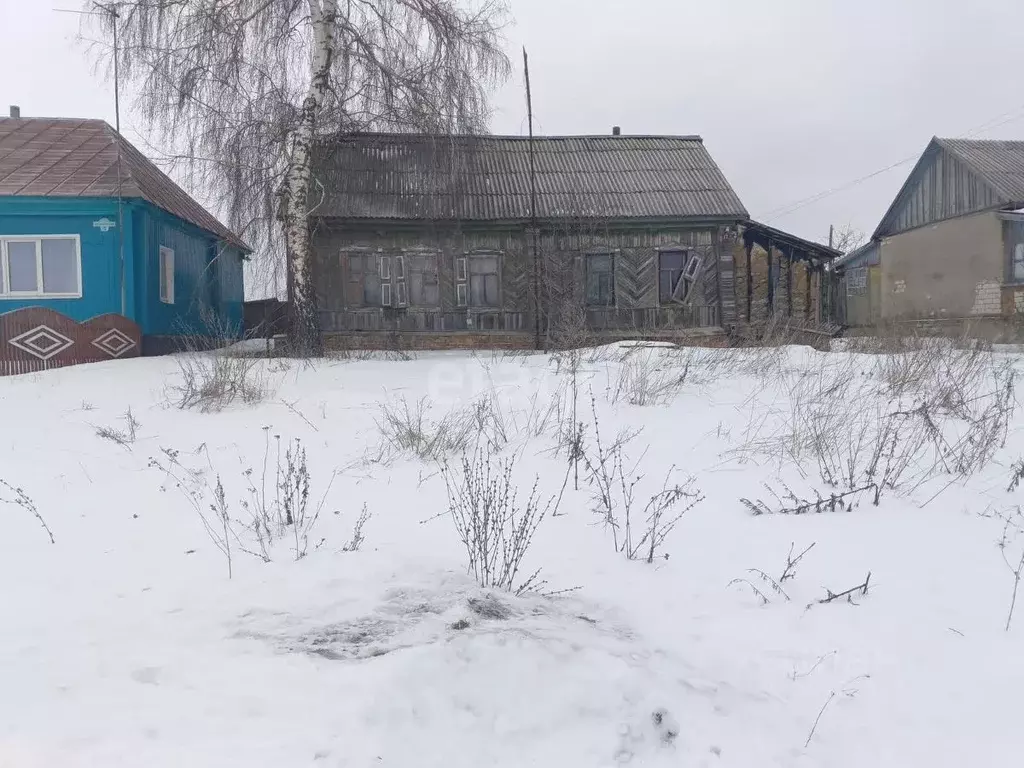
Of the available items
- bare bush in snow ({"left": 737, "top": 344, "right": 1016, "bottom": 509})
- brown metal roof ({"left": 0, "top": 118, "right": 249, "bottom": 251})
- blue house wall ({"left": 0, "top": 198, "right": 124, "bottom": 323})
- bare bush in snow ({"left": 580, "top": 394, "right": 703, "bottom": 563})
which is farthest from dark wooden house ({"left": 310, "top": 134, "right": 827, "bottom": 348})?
bare bush in snow ({"left": 580, "top": 394, "right": 703, "bottom": 563})

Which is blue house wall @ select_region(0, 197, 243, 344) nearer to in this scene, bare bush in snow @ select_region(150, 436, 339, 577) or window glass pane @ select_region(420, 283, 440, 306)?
window glass pane @ select_region(420, 283, 440, 306)

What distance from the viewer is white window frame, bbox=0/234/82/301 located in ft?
35.1

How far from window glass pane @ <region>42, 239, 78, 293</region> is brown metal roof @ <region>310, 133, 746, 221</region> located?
165 inches

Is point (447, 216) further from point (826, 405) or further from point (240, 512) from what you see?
point (240, 512)

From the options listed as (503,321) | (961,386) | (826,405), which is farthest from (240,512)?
(503,321)

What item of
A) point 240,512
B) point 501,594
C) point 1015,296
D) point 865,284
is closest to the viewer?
point 501,594

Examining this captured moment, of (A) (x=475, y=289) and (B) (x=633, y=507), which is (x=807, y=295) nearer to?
(A) (x=475, y=289)

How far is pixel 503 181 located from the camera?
48.4ft

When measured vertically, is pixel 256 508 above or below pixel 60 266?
below

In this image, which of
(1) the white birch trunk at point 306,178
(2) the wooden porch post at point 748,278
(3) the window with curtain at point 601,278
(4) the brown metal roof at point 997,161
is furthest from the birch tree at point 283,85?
(4) the brown metal roof at point 997,161

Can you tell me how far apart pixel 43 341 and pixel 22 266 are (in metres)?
1.38

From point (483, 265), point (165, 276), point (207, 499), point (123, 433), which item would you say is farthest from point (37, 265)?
point (207, 499)

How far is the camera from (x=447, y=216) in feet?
44.7

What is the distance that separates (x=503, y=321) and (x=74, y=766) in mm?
12697
